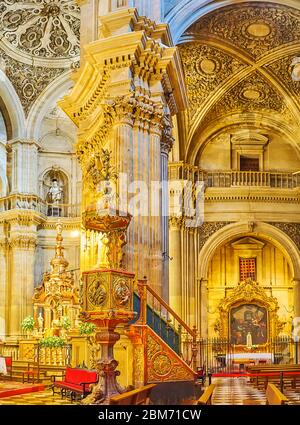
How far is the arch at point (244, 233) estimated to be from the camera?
2591cm

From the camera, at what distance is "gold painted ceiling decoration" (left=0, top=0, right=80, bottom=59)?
2552 centimetres

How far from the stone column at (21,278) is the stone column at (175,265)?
5.61 m

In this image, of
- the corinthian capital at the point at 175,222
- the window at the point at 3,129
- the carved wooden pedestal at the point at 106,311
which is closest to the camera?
the carved wooden pedestal at the point at 106,311

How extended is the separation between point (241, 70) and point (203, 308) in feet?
27.0

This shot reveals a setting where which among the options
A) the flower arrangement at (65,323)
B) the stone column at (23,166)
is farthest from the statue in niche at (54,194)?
the flower arrangement at (65,323)

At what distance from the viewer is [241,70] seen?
23.5 m

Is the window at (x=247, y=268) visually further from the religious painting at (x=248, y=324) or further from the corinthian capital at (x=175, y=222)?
the corinthian capital at (x=175, y=222)

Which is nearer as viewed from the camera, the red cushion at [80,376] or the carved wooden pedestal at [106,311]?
the carved wooden pedestal at [106,311]

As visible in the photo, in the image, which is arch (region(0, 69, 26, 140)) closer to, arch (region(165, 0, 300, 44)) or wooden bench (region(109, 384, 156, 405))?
arch (region(165, 0, 300, 44))

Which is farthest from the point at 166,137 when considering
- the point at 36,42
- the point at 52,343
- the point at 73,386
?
the point at 36,42

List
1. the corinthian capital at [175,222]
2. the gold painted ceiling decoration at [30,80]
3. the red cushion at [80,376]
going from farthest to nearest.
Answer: the gold painted ceiling decoration at [30,80], the corinthian capital at [175,222], the red cushion at [80,376]

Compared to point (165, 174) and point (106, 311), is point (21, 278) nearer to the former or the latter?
point (165, 174)

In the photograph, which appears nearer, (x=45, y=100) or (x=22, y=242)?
(x=22, y=242)

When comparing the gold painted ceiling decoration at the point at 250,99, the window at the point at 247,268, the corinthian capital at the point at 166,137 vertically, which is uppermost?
the gold painted ceiling decoration at the point at 250,99
